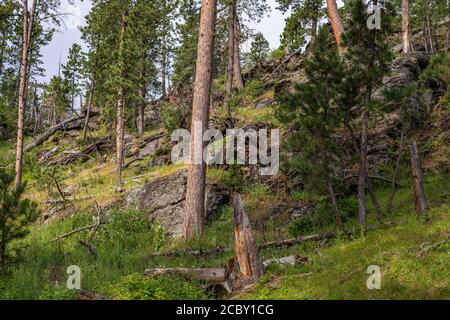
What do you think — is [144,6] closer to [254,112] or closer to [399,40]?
[254,112]

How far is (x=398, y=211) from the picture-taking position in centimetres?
1068

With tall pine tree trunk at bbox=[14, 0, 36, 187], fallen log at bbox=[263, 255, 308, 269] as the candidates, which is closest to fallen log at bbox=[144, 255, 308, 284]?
fallen log at bbox=[263, 255, 308, 269]

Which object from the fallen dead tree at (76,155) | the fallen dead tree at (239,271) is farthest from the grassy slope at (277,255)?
the fallen dead tree at (76,155)

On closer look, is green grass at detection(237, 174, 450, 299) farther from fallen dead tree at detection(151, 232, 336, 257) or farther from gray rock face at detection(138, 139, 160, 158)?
gray rock face at detection(138, 139, 160, 158)

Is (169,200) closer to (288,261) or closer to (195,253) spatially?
(195,253)

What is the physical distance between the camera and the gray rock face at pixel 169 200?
45.8ft

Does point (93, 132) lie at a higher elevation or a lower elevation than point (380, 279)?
higher

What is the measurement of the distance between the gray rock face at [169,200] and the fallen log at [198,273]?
4.86 metres

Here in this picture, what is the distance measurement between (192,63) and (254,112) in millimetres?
10670

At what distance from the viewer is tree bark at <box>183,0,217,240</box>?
39.3 ft

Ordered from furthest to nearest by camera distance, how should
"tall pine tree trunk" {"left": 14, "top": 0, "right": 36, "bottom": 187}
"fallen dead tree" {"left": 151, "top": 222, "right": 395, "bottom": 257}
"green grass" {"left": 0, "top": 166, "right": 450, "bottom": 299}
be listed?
"tall pine tree trunk" {"left": 14, "top": 0, "right": 36, "bottom": 187} → "fallen dead tree" {"left": 151, "top": 222, "right": 395, "bottom": 257} → "green grass" {"left": 0, "top": 166, "right": 450, "bottom": 299}

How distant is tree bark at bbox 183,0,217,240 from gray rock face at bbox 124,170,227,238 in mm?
1124
